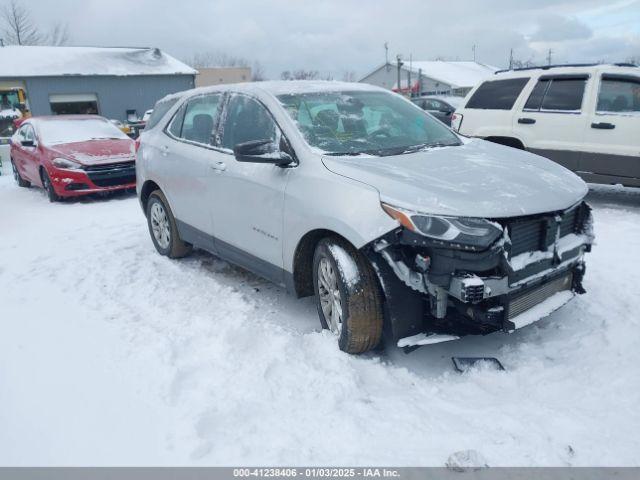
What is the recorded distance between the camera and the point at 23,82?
2719 cm

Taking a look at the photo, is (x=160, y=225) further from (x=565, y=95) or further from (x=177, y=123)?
(x=565, y=95)

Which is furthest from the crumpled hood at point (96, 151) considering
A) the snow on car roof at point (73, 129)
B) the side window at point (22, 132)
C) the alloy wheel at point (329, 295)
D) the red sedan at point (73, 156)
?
the alloy wheel at point (329, 295)

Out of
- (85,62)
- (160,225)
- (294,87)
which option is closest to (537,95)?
(294,87)

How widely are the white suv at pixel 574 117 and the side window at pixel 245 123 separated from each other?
4680 millimetres

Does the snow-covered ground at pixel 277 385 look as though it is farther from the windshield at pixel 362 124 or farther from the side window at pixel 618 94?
the side window at pixel 618 94

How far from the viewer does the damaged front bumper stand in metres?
2.78

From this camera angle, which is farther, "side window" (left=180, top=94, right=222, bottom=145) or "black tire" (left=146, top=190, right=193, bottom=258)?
"black tire" (left=146, top=190, right=193, bottom=258)

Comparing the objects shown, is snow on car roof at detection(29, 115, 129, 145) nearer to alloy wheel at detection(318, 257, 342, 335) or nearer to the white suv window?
the white suv window

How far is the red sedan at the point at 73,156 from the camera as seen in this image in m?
8.79

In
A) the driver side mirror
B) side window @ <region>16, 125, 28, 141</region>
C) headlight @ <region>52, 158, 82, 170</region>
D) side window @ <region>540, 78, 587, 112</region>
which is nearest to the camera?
the driver side mirror

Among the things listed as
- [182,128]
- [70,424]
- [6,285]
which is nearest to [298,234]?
[70,424]

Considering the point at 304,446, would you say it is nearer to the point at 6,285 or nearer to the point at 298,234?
the point at 298,234

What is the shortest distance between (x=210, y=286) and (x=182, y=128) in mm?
1603

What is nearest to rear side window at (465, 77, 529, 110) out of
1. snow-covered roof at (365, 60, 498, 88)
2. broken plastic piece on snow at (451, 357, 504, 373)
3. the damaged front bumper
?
the damaged front bumper
